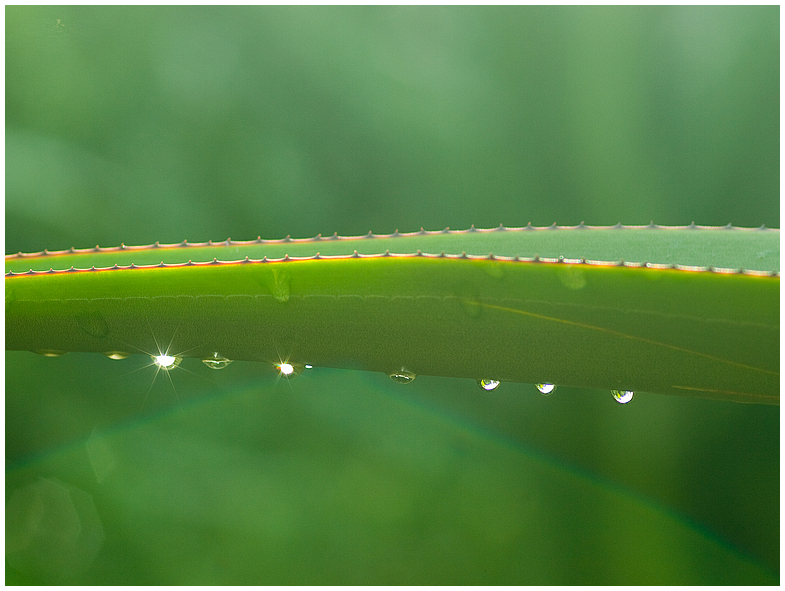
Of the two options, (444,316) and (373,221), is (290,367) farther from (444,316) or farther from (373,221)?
(373,221)

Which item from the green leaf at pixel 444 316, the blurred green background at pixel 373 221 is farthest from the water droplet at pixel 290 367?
the blurred green background at pixel 373 221

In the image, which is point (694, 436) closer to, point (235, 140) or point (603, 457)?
point (603, 457)

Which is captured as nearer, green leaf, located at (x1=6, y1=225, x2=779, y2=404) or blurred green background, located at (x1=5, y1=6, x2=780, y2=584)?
green leaf, located at (x1=6, y1=225, x2=779, y2=404)

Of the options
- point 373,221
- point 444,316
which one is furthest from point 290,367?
point 373,221

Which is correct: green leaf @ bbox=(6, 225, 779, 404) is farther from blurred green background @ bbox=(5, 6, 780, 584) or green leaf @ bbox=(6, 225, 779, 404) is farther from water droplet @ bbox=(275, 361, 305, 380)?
blurred green background @ bbox=(5, 6, 780, 584)

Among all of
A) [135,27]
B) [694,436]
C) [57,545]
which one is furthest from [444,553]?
[135,27]

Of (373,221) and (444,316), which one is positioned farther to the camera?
(373,221)

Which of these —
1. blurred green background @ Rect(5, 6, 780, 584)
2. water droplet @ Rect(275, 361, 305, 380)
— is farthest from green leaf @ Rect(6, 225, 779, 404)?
blurred green background @ Rect(5, 6, 780, 584)

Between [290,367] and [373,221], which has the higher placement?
[373,221]
